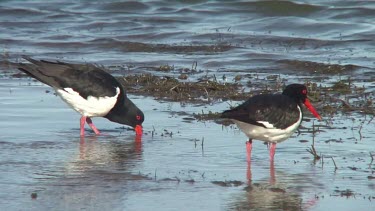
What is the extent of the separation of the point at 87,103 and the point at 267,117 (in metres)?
2.35

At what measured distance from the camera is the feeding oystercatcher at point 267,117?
291 inches

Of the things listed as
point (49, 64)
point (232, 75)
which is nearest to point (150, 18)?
point (232, 75)

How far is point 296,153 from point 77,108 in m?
2.45

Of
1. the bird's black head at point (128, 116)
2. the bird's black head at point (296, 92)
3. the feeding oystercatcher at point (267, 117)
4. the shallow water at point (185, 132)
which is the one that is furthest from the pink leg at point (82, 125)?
the bird's black head at point (296, 92)

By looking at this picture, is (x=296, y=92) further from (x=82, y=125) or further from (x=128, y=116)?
(x=82, y=125)

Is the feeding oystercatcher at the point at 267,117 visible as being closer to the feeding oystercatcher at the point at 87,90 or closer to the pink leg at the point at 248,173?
the pink leg at the point at 248,173

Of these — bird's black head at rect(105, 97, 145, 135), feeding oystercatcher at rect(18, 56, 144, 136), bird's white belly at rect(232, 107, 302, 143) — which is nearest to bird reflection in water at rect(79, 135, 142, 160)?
bird's black head at rect(105, 97, 145, 135)

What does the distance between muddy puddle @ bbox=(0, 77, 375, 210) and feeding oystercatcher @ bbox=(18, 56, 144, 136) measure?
186mm

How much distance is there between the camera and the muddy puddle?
6293 millimetres

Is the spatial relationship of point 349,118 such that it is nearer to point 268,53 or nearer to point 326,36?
point 268,53

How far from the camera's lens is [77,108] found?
363 inches

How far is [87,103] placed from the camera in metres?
9.16

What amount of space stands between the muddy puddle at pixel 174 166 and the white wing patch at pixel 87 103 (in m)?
0.22

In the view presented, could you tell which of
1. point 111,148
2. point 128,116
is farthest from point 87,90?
point 111,148
